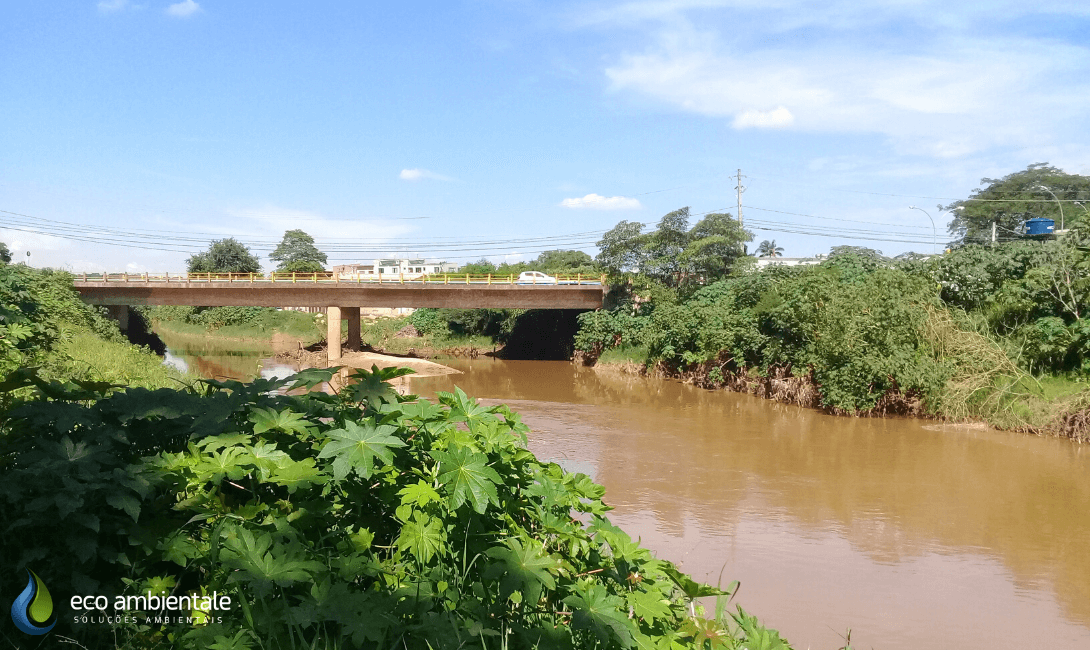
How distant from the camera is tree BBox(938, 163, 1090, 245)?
54344 millimetres

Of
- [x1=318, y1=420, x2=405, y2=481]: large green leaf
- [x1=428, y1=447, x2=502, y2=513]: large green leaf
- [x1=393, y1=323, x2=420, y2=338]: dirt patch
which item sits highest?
[x1=318, y1=420, x2=405, y2=481]: large green leaf

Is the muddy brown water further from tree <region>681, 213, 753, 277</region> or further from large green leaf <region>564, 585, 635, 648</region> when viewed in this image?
tree <region>681, 213, 753, 277</region>

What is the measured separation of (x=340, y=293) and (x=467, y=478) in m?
30.4

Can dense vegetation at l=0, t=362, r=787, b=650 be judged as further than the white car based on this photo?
No

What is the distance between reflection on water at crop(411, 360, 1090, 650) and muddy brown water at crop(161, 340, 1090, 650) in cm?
3

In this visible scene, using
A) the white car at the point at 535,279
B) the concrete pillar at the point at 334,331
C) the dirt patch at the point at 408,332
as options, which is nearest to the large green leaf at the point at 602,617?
the white car at the point at 535,279

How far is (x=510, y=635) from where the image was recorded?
2582 mm

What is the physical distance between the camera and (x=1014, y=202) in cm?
5553

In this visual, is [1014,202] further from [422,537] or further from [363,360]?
[422,537]

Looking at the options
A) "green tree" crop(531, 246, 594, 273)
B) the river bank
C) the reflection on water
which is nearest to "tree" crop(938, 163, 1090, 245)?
"green tree" crop(531, 246, 594, 273)

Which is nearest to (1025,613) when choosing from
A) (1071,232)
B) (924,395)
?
(924,395)

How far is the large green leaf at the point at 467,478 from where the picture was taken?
267 cm

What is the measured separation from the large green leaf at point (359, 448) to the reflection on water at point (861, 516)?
4.83 m

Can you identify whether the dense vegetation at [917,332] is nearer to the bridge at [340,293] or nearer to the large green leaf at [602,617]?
the bridge at [340,293]
